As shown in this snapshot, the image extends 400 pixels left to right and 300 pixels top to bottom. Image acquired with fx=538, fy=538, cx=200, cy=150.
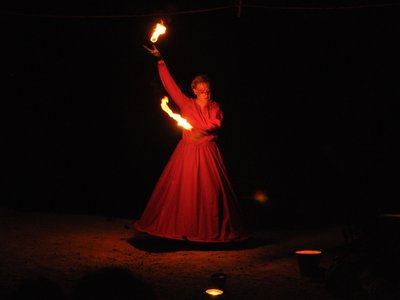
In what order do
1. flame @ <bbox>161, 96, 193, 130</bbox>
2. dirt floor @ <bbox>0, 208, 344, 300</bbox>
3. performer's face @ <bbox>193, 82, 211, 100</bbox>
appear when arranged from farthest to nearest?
performer's face @ <bbox>193, 82, 211, 100</bbox>
flame @ <bbox>161, 96, 193, 130</bbox>
dirt floor @ <bbox>0, 208, 344, 300</bbox>

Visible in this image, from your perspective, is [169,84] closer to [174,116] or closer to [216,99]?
[174,116]

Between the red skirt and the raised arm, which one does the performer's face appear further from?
the red skirt

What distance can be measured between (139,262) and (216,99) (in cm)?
543

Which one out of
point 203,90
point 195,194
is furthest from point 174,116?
point 195,194

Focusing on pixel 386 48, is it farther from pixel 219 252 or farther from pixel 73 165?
pixel 73 165

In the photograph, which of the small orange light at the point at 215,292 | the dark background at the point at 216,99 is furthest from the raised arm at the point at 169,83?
the small orange light at the point at 215,292

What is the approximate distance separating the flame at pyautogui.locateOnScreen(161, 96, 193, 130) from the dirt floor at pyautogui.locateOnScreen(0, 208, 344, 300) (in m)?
1.81

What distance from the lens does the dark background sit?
37.1ft

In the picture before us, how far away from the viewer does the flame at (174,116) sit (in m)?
7.52

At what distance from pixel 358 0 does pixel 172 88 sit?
4.66m

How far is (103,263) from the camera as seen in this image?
22.2ft

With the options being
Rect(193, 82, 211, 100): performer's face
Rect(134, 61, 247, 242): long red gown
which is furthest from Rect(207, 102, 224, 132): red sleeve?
Rect(193, 82, 211, 100): performer's face

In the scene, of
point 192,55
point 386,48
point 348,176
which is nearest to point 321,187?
point 348,176

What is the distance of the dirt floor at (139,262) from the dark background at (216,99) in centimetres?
235
